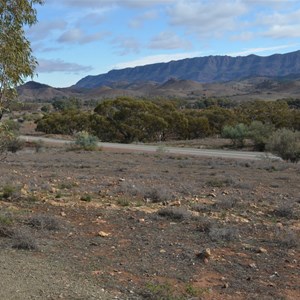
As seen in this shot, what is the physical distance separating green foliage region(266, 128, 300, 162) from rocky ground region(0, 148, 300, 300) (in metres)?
16.2

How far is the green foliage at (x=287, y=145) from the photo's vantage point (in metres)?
28.5

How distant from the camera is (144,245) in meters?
7.72

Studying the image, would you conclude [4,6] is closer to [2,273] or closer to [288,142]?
[2,273]

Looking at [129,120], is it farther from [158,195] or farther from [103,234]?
[103,234]

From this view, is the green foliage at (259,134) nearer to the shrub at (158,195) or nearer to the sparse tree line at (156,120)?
the sparse tree line at (156,120)

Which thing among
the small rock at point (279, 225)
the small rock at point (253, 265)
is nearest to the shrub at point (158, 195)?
the small rock at point (279, 225)

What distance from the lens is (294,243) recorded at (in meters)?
8.00

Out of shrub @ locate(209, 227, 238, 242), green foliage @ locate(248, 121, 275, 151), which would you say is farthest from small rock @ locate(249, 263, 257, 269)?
green foliage @ locate(248, 121, 275, 151)

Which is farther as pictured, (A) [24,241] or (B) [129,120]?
(B) [129,120]

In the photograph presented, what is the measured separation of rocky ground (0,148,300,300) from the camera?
5.82 m

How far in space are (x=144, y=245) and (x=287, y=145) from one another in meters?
22.9

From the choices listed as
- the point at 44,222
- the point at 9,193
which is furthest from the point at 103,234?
the point at 9,193

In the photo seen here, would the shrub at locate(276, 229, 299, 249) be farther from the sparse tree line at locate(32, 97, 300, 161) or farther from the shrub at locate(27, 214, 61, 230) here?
the sparse tree line at locate(32, 97, 300, 161)

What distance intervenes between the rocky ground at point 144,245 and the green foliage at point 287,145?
53.1ft
